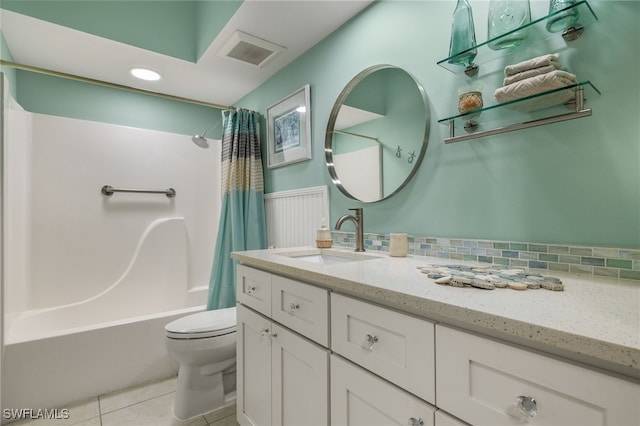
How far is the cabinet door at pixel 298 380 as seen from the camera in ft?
3.21

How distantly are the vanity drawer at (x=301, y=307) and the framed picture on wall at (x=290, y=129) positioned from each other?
1.05 meters

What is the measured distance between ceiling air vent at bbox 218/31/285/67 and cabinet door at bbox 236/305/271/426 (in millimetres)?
1577

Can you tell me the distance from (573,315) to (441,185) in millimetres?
804

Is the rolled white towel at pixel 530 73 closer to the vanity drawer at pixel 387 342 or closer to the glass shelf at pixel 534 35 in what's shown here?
the glass shelf at pixel 534 35

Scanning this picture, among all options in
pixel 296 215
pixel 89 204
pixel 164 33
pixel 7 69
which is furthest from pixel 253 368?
pixel 7 69

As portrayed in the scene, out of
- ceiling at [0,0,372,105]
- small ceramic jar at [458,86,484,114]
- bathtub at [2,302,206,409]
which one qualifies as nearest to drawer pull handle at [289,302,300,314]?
small ceramic jar at [458,86,484,114]

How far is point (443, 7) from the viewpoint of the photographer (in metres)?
1.28

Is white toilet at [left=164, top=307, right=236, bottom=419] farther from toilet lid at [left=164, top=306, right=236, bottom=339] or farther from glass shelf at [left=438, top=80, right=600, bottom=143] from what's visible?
glass shelf at [left=438, top=80, right=600, bottom=143]

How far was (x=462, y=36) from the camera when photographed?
1.16 metres

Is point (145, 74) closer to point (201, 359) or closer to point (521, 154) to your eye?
point (201, 359)

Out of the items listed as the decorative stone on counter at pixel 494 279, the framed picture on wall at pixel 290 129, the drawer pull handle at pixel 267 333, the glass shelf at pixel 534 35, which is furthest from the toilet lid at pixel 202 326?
the glass shelf at pixel 534 35

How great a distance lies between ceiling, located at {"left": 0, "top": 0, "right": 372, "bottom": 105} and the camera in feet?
5.57

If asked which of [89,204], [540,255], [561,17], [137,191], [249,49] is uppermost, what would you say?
[249,49]

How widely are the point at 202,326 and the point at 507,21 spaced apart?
1925mm
